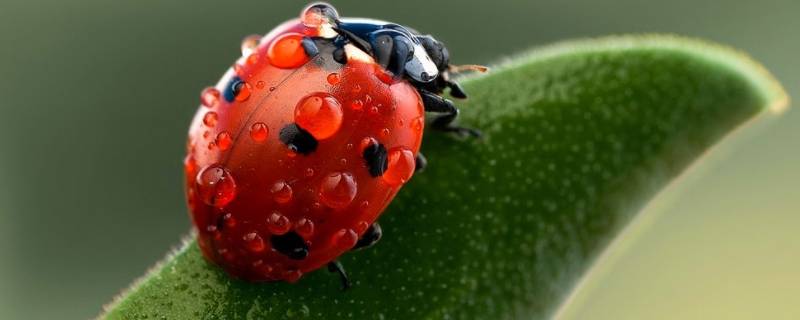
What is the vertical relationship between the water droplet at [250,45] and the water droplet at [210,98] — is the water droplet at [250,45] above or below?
above

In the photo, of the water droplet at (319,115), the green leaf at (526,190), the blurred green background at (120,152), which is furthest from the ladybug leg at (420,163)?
the blurred green background at (120,152)

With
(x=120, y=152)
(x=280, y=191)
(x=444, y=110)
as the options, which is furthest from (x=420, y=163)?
(x=120, y=152)

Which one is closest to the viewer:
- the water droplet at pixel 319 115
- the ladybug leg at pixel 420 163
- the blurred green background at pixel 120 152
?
the water droplet at pixel 319 115

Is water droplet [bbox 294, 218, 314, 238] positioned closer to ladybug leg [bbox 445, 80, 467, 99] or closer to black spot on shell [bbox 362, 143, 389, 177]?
black spot on shell [bbox 362, 143, 389, 177]

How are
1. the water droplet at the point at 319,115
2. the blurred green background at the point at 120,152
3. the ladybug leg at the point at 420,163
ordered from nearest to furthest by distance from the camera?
1. the water droplet at the point at 319,115
2. the ladybug leg at the point at 420,163
3. the blurred green background at the point at 120,152

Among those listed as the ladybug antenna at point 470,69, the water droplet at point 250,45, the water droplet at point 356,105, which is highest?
the ladybug antenna at point 470,69

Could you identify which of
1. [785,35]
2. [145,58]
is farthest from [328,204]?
[785,35]

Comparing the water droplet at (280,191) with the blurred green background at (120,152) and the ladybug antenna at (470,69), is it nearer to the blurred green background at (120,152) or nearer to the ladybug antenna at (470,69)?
the ladybug antenna at (470,69)

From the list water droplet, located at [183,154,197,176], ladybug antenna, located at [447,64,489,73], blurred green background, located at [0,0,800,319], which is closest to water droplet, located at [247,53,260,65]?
water droplet, located at [183,154,197,176]

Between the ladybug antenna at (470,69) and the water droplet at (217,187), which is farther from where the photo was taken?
the ladybug antenna at (470,69)
